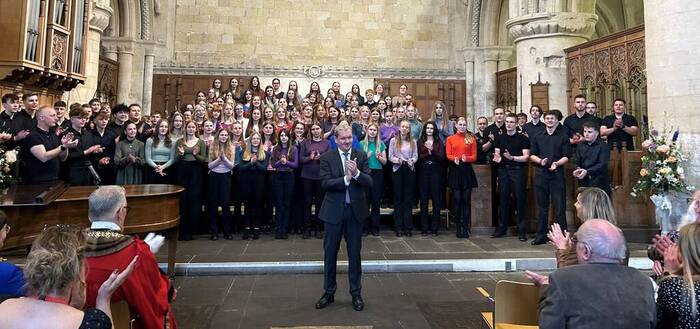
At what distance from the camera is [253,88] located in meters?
9.02

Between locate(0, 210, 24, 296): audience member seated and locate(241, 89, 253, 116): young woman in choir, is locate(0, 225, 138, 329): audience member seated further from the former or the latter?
locate(241, 89, 253, 116): young woman in choir

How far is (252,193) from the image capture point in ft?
21.0

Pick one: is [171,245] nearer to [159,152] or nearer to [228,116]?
[159,152]

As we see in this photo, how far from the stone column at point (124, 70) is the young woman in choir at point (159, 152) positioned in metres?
6.07

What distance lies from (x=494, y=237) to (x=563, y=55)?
4.61 m

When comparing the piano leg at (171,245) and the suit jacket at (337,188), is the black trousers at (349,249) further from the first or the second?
the piano leg at (171,245)

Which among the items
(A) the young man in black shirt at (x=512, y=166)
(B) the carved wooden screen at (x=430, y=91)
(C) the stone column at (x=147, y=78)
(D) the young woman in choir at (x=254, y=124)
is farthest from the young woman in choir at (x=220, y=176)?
(B) the carved wooden screen at (x=430, y=91)

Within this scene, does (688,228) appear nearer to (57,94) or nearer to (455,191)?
(455,191)

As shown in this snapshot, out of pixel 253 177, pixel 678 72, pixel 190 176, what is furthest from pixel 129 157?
pixel 678 72

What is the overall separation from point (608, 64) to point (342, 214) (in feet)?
23.2

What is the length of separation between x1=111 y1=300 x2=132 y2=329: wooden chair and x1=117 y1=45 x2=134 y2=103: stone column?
1041cm

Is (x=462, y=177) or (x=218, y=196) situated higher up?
(x=462, y=177)

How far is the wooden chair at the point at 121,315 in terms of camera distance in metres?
2.05

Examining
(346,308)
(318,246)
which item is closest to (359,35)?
(318,246)
